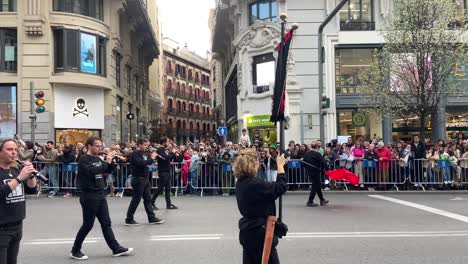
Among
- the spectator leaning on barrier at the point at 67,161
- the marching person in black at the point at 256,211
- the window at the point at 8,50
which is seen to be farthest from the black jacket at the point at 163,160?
the window at the point at 8,50

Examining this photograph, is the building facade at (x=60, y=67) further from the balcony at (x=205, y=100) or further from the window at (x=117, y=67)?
the balcony at (x=205, y=100)

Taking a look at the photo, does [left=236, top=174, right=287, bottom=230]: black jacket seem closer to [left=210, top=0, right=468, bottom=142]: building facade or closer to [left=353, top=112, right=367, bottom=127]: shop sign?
[left=210, top=0, right=468, bottom=142]: building facade

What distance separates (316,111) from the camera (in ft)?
86.0

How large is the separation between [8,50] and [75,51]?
3.17 metres

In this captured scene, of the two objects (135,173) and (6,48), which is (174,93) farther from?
(135,173)

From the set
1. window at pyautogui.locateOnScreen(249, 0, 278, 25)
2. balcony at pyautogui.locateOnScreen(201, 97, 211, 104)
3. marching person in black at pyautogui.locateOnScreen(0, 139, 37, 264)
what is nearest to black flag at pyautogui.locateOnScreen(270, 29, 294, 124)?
marching person in black at pyautogui.locateOnScreen(0, 139, 37, 264)

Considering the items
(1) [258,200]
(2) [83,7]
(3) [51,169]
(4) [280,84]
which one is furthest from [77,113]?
(1) [258,200]

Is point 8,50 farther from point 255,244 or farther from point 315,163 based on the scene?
point 255,244

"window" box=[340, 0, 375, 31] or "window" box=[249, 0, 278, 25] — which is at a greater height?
"window" box=[249, 0, 278, 25]

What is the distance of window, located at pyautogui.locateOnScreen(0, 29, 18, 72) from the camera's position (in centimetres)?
2511

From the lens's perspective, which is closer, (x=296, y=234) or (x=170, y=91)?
(x=296, y=234)

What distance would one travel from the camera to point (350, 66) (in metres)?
26.5

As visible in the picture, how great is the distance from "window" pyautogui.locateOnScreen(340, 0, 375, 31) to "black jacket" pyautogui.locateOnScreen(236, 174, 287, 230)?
23.0 meters

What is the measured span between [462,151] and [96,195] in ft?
45.7
